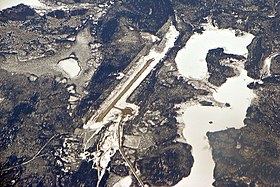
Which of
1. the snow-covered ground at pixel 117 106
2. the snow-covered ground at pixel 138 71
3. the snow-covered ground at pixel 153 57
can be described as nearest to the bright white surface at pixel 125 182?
the snow-covered ground at pixel 117 106

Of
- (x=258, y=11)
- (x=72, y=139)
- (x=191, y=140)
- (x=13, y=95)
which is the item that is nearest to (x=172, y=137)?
(x=191, y=140)

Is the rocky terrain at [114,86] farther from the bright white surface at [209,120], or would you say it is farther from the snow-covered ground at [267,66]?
the bright white surface at [209,120]

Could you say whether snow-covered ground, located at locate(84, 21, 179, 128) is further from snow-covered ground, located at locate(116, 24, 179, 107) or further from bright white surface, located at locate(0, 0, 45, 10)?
bright white surface, located at locate(0, 0, 45, 10)

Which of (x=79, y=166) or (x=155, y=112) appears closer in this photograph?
(x=79, y=166)

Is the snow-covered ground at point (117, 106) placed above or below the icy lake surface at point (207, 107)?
below

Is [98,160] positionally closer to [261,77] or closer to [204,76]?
[204,76]

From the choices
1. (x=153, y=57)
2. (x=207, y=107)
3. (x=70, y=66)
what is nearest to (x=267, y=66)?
(x=207, y=107)

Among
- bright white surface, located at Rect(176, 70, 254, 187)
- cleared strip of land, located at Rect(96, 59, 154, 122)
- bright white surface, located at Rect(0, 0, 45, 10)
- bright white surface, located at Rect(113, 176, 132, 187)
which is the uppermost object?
bright white surface, located at Rect(176, 70, 254, 187)

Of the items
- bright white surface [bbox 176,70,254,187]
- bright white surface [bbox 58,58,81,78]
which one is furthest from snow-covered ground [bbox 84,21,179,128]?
bright white surface [bbox 176,70,254,187]
